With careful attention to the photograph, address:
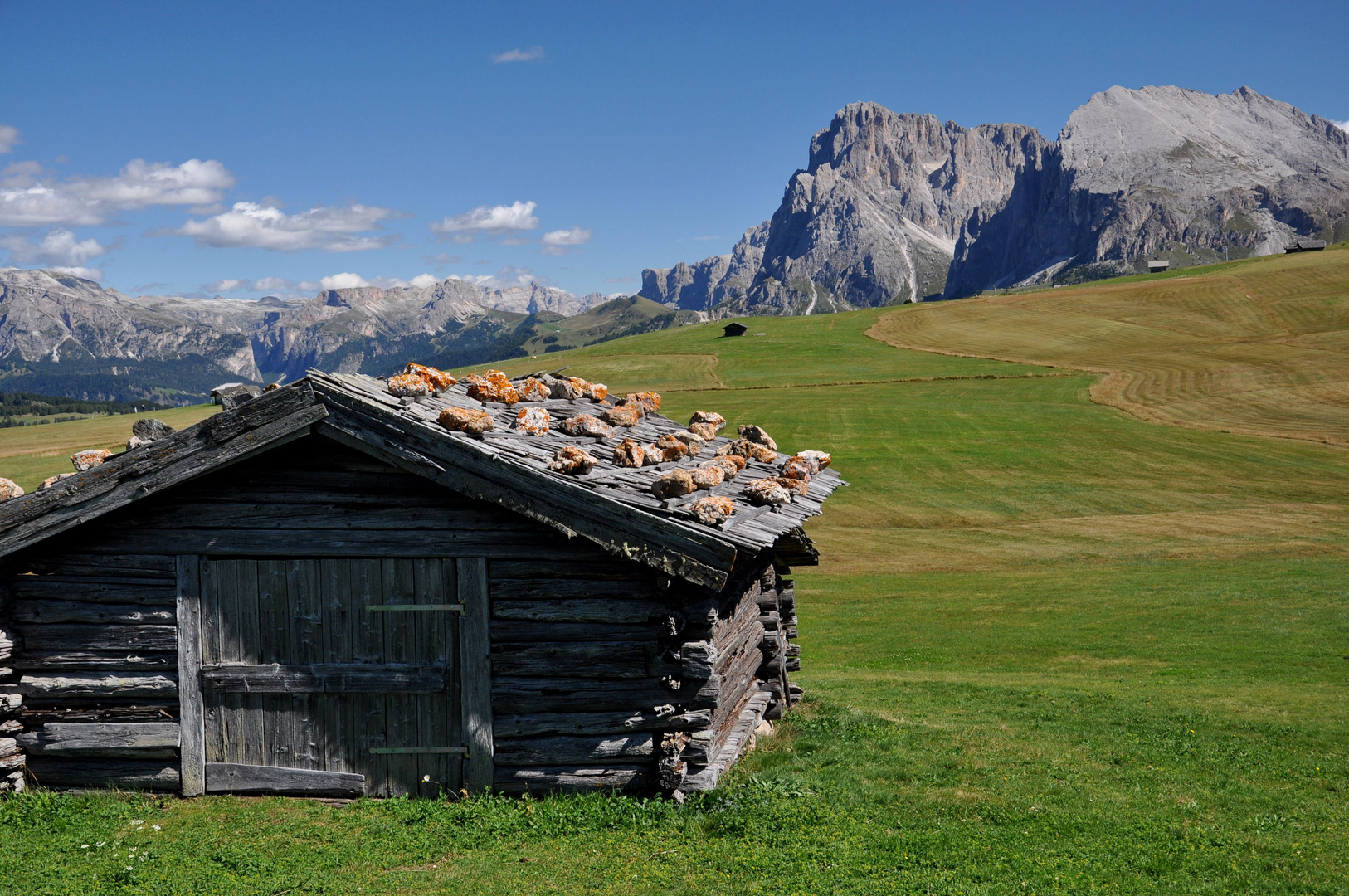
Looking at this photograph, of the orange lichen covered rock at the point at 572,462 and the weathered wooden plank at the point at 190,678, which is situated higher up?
the orange lichen covered rock at the point at 572,462

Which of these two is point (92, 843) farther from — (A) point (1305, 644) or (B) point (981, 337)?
(B) point (981, 337)

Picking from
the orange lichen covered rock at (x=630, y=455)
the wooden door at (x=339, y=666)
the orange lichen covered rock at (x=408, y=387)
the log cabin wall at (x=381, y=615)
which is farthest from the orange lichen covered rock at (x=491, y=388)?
the wooden door at (x=339, y=666)

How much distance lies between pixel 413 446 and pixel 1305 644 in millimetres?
19633

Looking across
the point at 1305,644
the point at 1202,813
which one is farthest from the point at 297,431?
the point at 1305,644

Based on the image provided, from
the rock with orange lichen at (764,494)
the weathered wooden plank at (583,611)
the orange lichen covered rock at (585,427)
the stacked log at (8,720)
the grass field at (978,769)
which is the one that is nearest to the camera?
the grass field at (978,769)

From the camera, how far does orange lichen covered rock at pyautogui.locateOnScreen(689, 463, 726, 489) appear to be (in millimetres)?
10258

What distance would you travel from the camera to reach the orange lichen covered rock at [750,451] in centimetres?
1373

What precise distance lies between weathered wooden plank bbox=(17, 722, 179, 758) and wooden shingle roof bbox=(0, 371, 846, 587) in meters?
→ 2.18

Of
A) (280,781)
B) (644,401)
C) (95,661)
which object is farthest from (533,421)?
(95,661)

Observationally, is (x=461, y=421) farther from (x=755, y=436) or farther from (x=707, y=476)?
(x=755, y=436)

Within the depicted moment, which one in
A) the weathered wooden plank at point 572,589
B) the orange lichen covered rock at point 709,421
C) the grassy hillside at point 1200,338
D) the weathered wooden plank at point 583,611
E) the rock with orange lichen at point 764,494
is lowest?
the weathered wooden plank at point 583,611

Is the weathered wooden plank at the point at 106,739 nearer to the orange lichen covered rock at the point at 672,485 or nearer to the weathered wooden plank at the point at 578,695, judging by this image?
the weathered wooden plank at the point at 578,695

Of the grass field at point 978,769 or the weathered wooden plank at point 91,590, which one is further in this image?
the weathered wooden plank at point 91,590

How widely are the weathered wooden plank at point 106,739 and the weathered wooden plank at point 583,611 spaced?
3997 mm
